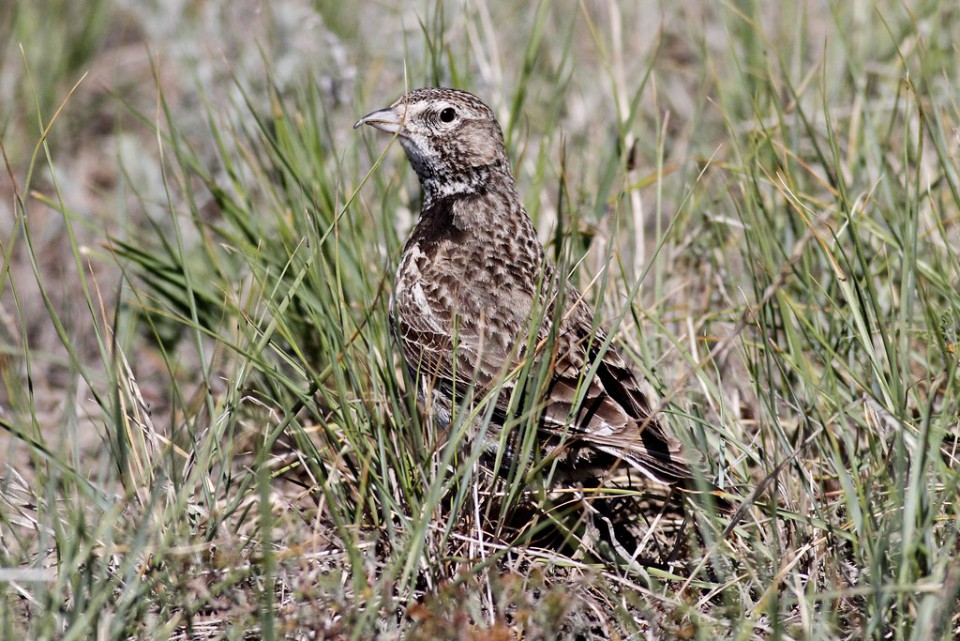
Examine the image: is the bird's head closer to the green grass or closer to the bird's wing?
the green grass

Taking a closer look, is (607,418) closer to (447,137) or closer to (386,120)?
(447,137)

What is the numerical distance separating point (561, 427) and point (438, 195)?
50.9 inches

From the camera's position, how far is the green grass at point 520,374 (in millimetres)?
3113

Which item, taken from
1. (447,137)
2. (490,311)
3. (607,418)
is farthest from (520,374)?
(447,137)

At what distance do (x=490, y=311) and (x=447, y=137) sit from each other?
31.3 inches

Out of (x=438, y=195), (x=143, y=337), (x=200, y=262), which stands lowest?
(x=143, y=337)

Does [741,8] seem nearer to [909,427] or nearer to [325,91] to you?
[325,91]

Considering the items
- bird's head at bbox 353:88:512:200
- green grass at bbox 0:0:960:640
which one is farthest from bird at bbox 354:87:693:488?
green grass at bbox 0:0:960:640

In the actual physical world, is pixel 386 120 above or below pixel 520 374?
above

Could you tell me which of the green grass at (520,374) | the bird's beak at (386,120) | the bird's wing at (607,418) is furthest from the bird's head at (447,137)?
the bird's wing at (607,418)

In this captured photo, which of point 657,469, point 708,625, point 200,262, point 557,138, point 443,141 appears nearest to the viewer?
point 708,625

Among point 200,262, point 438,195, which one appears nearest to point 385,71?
point 200,262

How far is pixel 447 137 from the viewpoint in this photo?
4.55 metres

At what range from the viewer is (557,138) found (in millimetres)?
6105
